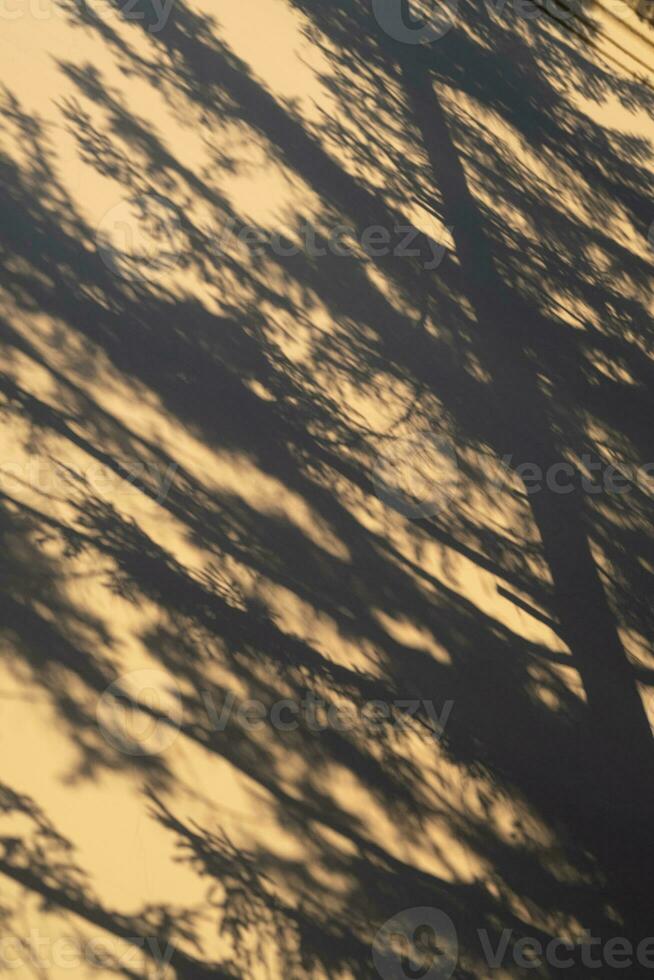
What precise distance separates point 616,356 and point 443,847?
5.05 m

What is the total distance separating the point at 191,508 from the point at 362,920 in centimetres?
303

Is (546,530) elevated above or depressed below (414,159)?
below

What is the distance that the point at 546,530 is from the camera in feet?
25.3

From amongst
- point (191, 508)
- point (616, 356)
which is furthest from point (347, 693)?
point (616, 356)

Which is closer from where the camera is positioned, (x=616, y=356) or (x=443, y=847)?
(x=443, y=847)

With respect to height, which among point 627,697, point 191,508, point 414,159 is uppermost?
point 414,159

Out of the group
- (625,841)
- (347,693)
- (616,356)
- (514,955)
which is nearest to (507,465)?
(616,356)

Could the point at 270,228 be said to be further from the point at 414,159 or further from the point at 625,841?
the point at 625,841

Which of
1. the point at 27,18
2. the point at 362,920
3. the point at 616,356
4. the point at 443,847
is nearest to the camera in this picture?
the point at 362,920

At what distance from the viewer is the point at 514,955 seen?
6258 millimetres

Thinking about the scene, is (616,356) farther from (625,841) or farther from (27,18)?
(27,18)

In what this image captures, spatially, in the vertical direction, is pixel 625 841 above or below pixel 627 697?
below

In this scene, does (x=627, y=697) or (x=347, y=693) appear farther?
(x=627, y=697)

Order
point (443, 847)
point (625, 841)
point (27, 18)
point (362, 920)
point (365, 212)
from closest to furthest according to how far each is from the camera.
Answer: point (362, 920) → point (443, 847) → point (625, 841) → point (27, 18) → point (365, 212)
